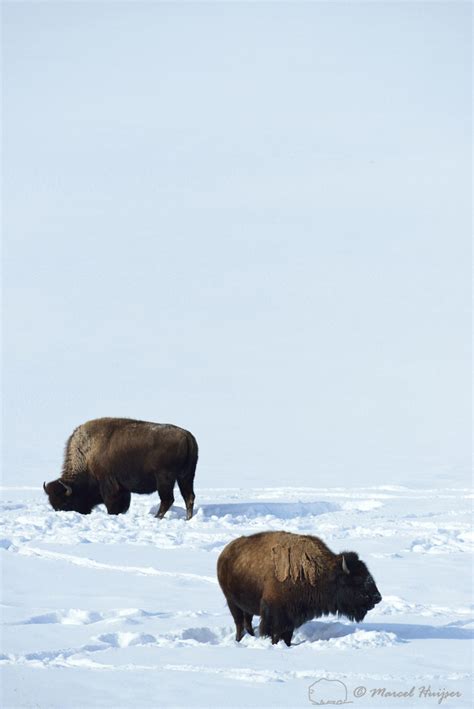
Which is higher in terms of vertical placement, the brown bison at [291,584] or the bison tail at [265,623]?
the brown bison at [291,584]

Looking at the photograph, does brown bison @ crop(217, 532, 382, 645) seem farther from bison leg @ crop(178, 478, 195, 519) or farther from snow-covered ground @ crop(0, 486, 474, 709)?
bison leg @ crop(178, 478, 195, 519)

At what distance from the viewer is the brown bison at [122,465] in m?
15.3

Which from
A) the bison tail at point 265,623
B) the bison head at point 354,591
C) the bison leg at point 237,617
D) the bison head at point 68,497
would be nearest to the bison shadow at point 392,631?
the bison head at point 354,591

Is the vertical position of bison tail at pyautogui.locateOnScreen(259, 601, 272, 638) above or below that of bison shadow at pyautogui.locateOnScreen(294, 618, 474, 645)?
above

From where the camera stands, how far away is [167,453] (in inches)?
604

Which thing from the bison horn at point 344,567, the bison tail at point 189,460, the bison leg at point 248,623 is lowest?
the bison leg at point 248,623

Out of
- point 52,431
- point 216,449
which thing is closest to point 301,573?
point 216,449

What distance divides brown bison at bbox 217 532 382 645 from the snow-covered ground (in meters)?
0.18

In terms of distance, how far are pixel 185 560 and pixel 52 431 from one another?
29652 millimetres

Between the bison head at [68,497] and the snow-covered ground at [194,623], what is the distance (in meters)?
0.76

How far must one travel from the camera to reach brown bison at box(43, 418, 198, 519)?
15.3 meters

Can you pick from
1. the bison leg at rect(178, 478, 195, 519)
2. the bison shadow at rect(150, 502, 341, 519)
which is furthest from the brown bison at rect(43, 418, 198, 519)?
the bison shadow at rect(150, 502, 341, 519)

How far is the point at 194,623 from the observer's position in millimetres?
8039

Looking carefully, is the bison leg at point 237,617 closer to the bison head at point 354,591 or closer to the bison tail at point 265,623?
the bison tail at point 265,623
